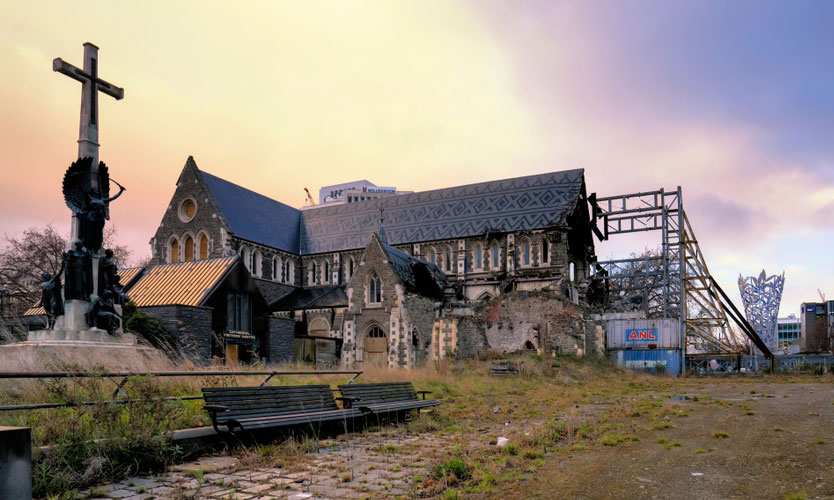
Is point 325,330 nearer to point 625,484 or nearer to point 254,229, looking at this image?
point 254,229

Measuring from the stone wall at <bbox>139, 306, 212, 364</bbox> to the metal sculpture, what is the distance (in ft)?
205

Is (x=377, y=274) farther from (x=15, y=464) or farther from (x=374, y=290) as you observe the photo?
(x=15, y=464)

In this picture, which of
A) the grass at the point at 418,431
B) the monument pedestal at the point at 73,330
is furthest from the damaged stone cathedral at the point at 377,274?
the grass at the point at 418,431

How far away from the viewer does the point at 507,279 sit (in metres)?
40.1

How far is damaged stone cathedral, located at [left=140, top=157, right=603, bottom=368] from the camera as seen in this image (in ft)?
84.3

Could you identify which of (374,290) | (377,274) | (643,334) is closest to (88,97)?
(377,274)

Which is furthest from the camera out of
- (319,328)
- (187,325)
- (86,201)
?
(319,328)

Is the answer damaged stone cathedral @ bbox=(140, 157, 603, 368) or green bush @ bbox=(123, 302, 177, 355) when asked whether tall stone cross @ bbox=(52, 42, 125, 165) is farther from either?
damaged stone cathedral @ bbox=(140, 157, 603, 368)

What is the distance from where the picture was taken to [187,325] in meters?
22.3

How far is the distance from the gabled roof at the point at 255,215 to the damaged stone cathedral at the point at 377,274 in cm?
12

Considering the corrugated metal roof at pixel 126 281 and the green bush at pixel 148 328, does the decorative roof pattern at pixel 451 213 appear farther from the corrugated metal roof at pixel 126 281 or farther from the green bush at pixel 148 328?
the green bush at pixel 148 328

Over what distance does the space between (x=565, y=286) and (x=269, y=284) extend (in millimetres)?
18865

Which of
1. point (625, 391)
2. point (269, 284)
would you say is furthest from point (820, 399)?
point (269, 284)

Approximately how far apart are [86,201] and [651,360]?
98.5 ft
